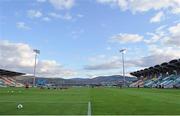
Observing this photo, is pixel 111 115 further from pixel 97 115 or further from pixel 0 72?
pixel 0 72

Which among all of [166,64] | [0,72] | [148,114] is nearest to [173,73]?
[166,64]

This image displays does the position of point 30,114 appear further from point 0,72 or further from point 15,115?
point 0,72

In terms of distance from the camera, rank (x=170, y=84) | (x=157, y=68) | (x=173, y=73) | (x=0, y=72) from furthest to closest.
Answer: (x=0, y=72) → (x=157, y=68) → (x=173, y=73) → (x=170, y=84)

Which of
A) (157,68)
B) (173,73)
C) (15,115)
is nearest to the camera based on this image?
(15,115)

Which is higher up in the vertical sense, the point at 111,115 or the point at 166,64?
the point at 166,64

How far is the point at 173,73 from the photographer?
155 meters

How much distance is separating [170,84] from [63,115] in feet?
363

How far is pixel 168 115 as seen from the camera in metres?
22.4

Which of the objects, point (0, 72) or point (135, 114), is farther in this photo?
point (0, 72)

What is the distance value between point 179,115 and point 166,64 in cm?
13588

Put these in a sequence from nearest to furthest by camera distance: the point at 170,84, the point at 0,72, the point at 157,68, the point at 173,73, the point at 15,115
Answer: the point at 15,115 < the point at 170,84 < the point at 173,73 < the point at 157,68 < the point at 0,72

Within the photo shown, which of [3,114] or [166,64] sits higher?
[166,64]

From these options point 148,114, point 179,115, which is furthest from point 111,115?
point 179,115

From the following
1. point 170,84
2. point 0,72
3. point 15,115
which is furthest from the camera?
point 0,72
